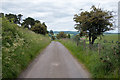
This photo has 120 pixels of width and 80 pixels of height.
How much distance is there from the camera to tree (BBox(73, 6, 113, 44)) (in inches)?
499

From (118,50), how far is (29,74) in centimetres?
438

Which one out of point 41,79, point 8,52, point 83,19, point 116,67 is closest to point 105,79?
point 116,67

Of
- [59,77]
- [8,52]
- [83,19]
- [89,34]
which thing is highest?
[83,19]

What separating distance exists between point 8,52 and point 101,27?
8637 millimetres

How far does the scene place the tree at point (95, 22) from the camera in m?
12.7

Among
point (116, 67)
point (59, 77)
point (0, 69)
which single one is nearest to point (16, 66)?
point (0, 69)

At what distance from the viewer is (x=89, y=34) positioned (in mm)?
13898

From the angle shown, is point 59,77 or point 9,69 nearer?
point 9,69

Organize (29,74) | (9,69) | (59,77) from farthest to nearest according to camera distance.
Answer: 1. (29,74)
2. (59,77)
3. (9,69)

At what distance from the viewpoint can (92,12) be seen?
43.5ft

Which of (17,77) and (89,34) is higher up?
(89,34)

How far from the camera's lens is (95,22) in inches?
505

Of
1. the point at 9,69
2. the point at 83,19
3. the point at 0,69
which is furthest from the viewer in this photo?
the point at 83,19

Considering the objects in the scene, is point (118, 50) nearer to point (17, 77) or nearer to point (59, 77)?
point (59, 77)
